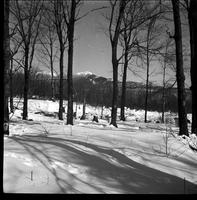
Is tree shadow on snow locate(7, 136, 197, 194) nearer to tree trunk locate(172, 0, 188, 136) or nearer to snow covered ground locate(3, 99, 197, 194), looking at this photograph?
snow covered ground locate(3, 99, 197, 194)

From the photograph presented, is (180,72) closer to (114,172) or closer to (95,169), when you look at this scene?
(114,172)

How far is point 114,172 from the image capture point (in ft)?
10.4

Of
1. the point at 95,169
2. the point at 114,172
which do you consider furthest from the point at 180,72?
the point at 95,169

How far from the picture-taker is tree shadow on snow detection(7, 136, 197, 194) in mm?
2766

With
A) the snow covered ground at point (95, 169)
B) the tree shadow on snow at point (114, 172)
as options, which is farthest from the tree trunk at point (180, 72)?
the tree shadow on snow at point (114, 172)

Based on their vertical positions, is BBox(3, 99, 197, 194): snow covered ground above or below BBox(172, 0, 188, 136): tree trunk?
below

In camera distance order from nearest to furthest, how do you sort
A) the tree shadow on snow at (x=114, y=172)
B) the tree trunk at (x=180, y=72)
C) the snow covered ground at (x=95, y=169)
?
1. the snow covered ground at (x=95, y=169)
2. the tree shadow on snow at (x=114, y=172)
3. the tree trunk at (x=180, y=72)

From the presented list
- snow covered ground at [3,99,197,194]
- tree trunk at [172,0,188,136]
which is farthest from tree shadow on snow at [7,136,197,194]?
tree trunk at [172,0,188,136]

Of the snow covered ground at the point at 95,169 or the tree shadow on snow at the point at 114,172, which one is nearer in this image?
the snow covered ground at the point at 95,169

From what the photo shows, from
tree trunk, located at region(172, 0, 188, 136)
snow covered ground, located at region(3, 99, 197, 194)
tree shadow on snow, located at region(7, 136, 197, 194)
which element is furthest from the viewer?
tree trunk, located at region(172, 0, 188, 136)

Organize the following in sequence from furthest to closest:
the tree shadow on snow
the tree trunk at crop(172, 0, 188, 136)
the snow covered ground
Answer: the tree trunk at crop(172, 0, 188, 136) < the tree shadow on snow < the snow covered ground

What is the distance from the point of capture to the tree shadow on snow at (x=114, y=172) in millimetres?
2766

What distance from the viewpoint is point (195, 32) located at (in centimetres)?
321

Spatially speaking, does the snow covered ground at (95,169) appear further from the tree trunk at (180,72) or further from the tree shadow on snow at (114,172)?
the tree trunk at (180,72)
